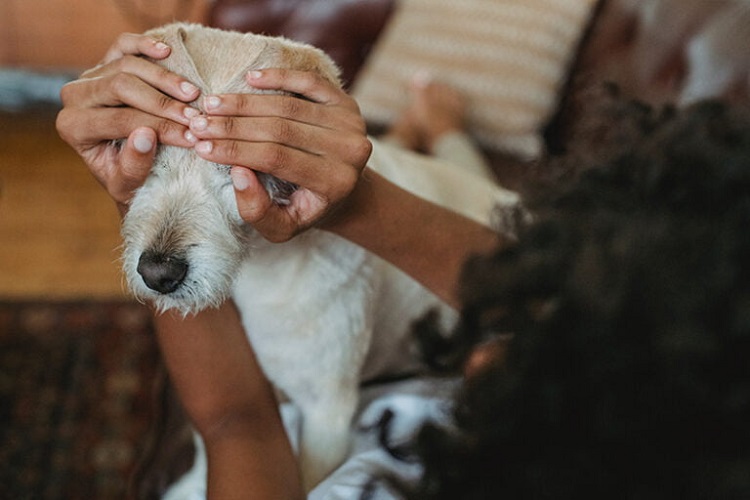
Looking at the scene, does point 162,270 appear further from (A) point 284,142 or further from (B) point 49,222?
(B) point 49,222

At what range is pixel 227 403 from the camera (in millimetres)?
915

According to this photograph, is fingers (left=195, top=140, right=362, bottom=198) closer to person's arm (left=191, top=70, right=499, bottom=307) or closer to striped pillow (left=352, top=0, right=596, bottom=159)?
person's arm (left=191, top=70, right=499, bottom=307)

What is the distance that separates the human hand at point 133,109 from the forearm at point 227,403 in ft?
0.82

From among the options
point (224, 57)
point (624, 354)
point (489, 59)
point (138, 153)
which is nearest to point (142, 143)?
point (138, 153)

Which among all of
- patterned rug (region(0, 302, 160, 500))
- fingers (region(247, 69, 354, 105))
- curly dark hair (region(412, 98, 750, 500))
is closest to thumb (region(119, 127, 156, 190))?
fingers (region(247, 69, 354, 105))

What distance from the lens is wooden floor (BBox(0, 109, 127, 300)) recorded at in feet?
6.44

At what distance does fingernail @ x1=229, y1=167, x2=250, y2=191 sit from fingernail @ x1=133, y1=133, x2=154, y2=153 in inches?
3.3

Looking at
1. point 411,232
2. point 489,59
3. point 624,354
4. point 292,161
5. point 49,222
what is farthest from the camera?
point 49,222

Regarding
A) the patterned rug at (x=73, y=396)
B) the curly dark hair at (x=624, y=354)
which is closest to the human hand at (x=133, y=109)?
the curly dark hair at (x=624, y=354)

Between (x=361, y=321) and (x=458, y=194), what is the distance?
0.96 ft

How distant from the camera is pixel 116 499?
1543mm

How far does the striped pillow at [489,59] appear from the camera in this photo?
4.75ft

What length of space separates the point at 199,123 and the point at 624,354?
43 centimetres

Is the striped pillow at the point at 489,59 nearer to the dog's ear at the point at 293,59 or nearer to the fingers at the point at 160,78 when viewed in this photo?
the dog's ear at the point at 293,59
